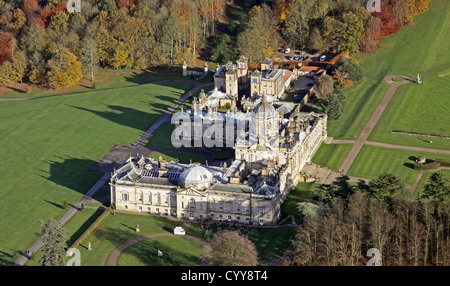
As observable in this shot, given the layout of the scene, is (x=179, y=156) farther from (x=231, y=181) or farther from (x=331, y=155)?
(x=331, y=155)

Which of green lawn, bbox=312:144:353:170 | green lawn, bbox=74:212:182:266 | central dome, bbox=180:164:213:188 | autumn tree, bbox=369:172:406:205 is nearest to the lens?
green lawn, bbox=74:212:182:266

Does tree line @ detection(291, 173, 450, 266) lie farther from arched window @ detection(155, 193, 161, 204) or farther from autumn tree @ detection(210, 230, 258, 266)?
arched window @ detection(155, 193, 161, 204)

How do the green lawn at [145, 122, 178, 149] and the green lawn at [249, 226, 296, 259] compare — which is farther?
the green lawn at [145, 122, 178, 149]

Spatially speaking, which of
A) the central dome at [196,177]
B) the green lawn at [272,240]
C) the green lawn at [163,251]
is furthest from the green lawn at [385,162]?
the green lawn at [163,251]

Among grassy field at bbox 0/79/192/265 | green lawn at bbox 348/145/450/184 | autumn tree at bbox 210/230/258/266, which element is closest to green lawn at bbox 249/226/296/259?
autumn tree at bbox 210/230/258/266

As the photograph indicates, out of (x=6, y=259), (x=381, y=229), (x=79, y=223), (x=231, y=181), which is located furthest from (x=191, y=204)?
(x=381, y=229)

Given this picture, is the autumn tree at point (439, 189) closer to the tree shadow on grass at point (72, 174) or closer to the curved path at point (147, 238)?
the curved path at point (147, 238)
